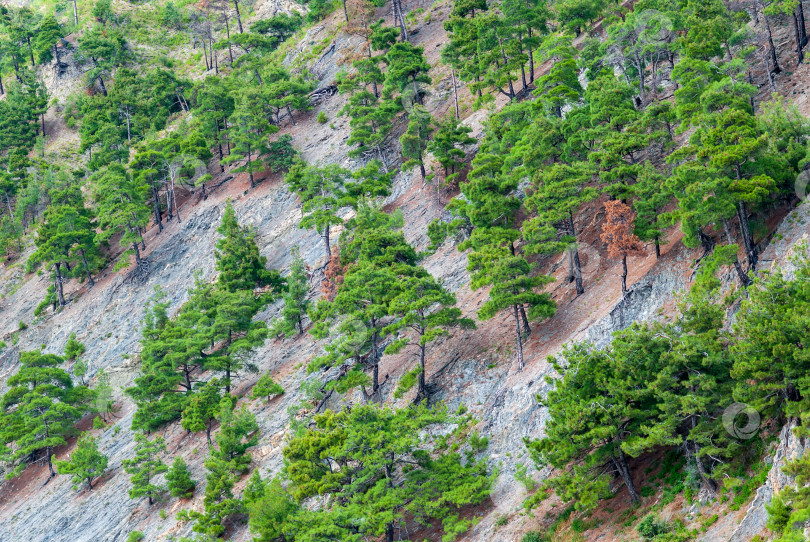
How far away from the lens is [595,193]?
4559cm

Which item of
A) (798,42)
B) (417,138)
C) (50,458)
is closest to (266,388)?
(50,458)

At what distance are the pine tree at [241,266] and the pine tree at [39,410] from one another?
1495cm

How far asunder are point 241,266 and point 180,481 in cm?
2041

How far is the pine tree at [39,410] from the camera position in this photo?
61.3 meters

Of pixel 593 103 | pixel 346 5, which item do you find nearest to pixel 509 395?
pixel 593 103

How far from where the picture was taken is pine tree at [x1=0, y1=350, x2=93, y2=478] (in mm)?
61344

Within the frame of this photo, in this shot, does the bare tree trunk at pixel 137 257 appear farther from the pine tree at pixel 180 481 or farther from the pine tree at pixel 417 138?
the pine tree at pixel 180 481

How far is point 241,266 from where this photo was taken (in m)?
64.4

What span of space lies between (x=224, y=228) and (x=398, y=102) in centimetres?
2072

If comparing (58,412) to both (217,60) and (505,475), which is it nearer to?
(505,475)

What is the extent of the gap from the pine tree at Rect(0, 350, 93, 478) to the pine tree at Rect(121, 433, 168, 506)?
12.5 m

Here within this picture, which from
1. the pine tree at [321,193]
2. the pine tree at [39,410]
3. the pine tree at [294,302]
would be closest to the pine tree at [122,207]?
the pine tree at [39,410]

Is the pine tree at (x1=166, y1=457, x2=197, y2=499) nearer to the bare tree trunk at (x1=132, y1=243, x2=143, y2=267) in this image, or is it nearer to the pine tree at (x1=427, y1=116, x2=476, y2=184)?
the pine tree at (x1=427, y1=116, x2=476, y2=184)

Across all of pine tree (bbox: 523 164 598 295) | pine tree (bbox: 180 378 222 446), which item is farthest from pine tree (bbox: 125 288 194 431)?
pine tree (bbox: 523 164 598 295)
